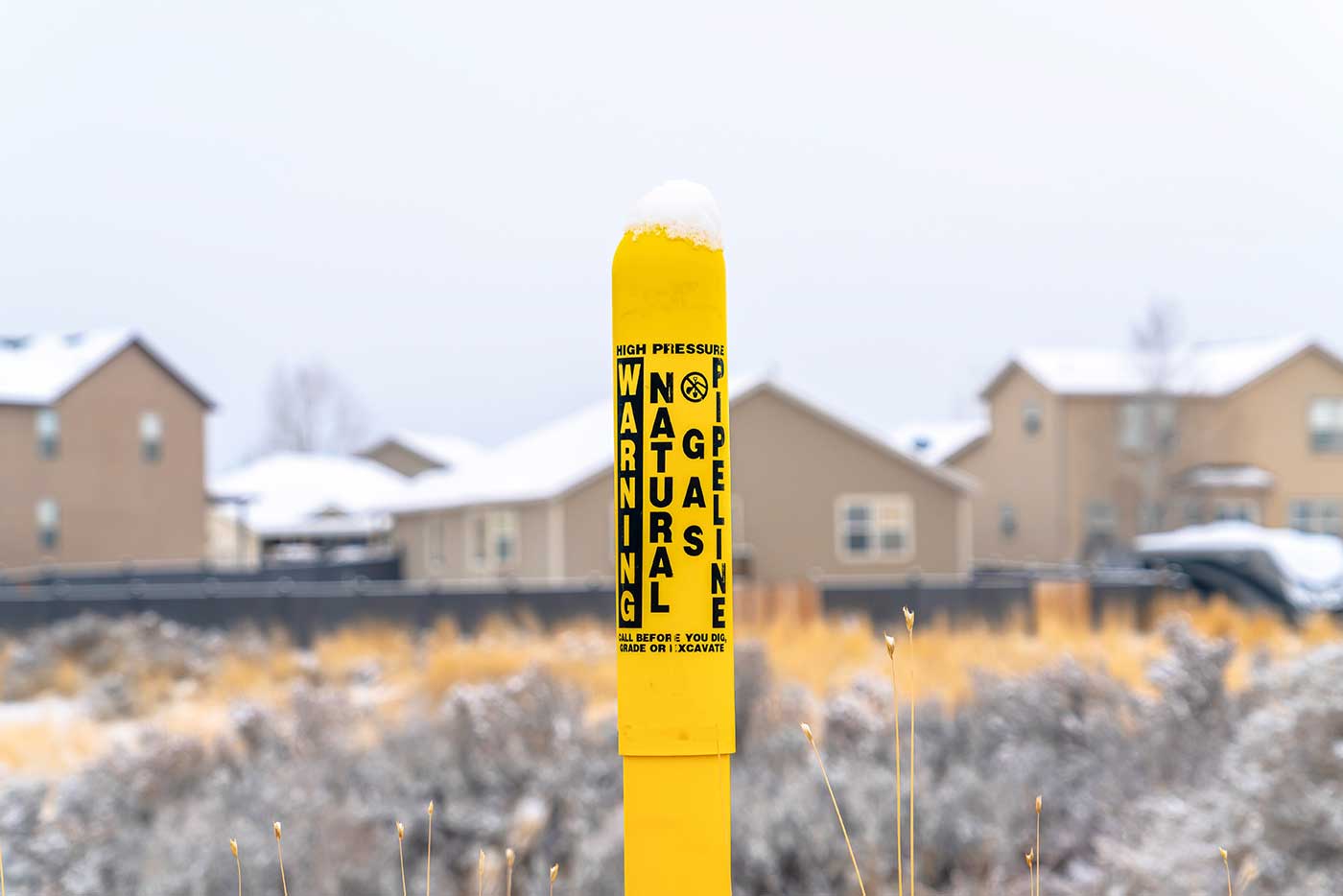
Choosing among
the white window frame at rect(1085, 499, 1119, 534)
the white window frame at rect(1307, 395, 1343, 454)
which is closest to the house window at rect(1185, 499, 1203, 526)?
the white window frame at rect(1085, 499, 1119, 534)

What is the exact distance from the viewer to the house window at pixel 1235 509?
1791 inches

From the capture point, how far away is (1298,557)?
70.5 ft

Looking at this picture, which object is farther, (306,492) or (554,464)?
(306,492)

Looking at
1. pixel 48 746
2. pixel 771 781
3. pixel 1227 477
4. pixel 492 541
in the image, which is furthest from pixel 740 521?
pixel 1227 477

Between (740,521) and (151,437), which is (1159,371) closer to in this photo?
(740,521)

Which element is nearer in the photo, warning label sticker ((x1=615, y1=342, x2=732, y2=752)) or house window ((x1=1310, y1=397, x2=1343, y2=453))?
warning label sticker ((x1=615, y1=342, x2=732, y2=752))

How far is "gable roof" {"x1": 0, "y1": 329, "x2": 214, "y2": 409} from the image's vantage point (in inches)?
1781

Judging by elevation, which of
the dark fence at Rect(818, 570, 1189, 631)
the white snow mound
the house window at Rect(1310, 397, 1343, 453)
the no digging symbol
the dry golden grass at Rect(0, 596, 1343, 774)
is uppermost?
the house window at Rect(1310, 397, 1343, 453)

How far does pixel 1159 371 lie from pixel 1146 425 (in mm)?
1914

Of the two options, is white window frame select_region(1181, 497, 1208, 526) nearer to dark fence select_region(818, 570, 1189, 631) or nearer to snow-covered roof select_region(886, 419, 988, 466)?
snow-covered roof select_region(886, 419, 988, 466)

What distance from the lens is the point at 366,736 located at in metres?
11.9

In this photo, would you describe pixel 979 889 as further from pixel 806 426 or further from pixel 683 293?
pixel 806 426

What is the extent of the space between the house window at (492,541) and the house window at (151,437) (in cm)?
1954

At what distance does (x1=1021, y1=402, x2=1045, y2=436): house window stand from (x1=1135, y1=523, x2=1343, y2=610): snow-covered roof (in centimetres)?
2462
